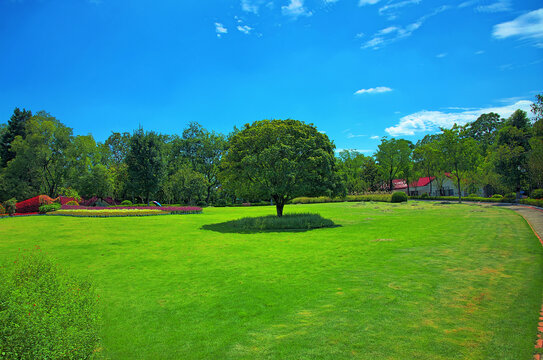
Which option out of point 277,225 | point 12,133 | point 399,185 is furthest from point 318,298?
point 399,185

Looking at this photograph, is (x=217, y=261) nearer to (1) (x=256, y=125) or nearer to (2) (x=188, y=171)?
(1) (x=256, y=125)

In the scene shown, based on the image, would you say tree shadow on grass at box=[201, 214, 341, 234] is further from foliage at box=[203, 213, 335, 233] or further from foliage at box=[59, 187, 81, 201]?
foliage at box=[59, 187, 81, 201]

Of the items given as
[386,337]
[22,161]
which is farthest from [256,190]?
[22,161]

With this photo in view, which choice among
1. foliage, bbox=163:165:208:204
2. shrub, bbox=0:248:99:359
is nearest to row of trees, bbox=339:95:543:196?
shrub, bbox=0:248:99:359

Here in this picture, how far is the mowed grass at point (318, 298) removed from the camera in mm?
4480

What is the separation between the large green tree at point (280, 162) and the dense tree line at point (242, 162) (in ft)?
0.25

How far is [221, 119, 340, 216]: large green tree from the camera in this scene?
1969 centimetres

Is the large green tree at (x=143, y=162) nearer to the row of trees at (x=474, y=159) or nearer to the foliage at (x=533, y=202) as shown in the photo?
the row of trees at (x=474, y=159)

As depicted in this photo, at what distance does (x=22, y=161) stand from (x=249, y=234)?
4139 cm

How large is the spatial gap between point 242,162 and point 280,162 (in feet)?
9.54

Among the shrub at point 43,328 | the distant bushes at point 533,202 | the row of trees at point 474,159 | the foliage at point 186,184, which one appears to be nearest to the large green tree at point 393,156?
the row of trees at point 474,159

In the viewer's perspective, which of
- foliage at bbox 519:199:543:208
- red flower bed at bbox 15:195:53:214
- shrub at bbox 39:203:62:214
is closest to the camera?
foliage at bbox 519:199:543:208

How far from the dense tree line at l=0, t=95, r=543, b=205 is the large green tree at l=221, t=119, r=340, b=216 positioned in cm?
8

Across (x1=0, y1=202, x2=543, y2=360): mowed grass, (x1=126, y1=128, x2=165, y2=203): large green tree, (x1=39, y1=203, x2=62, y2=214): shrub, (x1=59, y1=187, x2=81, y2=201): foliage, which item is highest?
(x1=126, y1=128, x2=165, y2=203): large green tree
